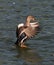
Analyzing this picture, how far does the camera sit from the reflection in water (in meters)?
13.9

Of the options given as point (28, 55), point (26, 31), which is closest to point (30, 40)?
point (26, 31)

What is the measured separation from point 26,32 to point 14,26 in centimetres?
241

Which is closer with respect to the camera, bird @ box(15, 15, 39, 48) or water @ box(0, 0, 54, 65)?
water @ box(0, 0, 54, 65)

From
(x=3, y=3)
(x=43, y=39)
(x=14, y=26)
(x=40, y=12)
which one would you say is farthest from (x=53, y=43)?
(x=3, y=3)

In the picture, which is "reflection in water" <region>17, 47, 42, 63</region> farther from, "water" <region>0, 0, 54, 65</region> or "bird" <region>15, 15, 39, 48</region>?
"bird" <region>15, 15, 39, 48</region>

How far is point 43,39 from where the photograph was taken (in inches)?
621

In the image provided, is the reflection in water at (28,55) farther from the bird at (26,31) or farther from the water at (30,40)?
the bird at (26,31)

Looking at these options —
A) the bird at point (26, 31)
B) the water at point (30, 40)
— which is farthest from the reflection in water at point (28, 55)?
the bird at point (26, 31)

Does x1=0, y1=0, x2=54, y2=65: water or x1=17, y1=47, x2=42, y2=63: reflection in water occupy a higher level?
x1=0, y1=0, x2=54, y2=65: water

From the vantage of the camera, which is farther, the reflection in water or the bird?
the bird

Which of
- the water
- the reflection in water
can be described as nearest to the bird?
the reflection in water

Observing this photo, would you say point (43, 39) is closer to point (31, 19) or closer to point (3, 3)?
point (31, 19)

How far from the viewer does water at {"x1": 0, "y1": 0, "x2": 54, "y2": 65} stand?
Answer: 1395cm

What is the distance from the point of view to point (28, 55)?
1452 centimetres
